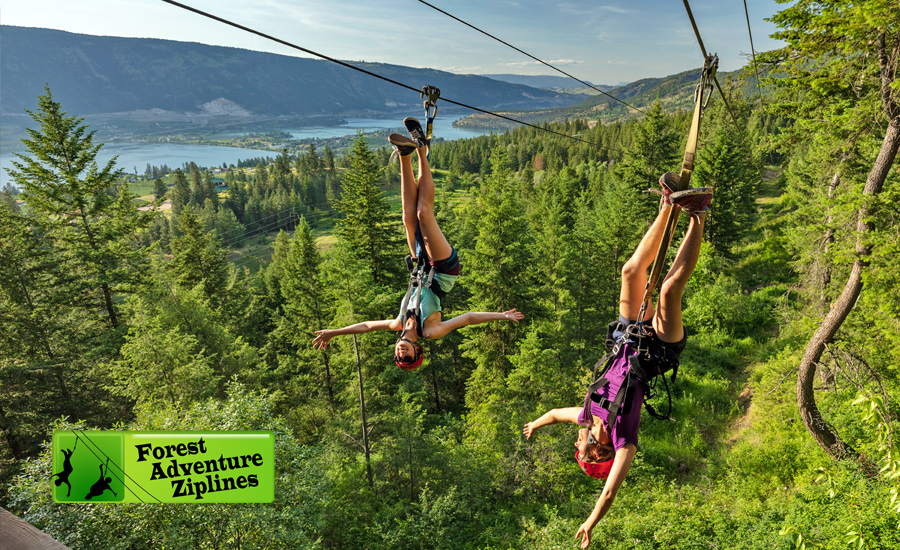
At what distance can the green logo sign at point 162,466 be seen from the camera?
7684mm

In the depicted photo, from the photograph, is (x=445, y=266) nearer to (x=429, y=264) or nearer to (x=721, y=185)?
(x=429, y=264)

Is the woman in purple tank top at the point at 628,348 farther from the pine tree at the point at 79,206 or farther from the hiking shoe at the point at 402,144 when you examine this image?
the pine tree at the point at 79,206

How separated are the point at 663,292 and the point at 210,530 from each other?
1214 centimetres

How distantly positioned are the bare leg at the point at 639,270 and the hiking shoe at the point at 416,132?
8.83ft

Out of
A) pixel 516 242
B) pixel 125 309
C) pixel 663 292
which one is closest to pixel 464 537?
pixel 516 242

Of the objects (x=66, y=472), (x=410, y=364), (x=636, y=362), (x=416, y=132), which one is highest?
(x=416, y=132)

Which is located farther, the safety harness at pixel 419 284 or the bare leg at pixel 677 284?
the safety harness at pixel 419 284

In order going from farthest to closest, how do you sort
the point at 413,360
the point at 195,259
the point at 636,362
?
the point at 195,259 → the point at 413,360 → the point at 636,362

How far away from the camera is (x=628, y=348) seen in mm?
4129

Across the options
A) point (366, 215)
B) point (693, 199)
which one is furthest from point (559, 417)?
point (366, 215)

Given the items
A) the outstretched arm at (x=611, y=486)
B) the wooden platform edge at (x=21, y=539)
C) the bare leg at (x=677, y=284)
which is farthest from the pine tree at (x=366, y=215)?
the wooden platform edge at (x=21, y=539)

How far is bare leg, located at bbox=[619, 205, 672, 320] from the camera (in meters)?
3.70

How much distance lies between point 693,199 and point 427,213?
2.87 meters

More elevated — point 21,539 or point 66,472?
point 21,539
